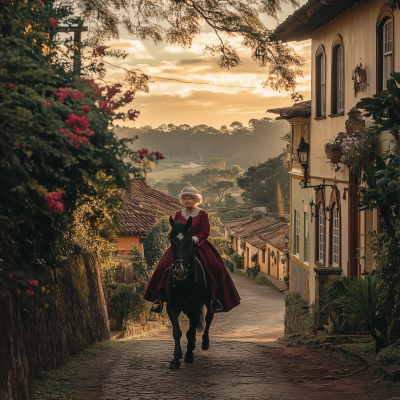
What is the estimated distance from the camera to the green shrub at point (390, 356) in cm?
883

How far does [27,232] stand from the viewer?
355 inches

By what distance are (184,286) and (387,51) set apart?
293 inches

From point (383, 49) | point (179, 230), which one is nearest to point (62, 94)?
point (179, 230)

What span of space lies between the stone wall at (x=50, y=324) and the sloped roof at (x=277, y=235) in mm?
35179

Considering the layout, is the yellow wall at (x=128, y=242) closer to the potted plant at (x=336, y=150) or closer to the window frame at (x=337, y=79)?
the window frame at (x=337, y=79)

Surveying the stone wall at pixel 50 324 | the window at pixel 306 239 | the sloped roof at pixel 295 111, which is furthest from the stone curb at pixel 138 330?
the sloped roof at pixel 295 111

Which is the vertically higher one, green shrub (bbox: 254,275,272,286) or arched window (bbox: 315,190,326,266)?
arched window (bbox: 315,190,326,266)

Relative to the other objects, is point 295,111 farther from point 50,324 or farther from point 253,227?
point 253,227

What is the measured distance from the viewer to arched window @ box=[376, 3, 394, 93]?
45.2 ft

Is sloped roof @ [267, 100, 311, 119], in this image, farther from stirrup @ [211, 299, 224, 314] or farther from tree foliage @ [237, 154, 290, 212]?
tree foliage @ [237, 154, 290, 212]

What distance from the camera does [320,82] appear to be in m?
20.1

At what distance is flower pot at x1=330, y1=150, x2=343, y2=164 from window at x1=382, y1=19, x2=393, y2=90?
2.31m

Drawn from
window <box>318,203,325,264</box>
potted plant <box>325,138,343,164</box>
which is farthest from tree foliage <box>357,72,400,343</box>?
Result: window <box>318,203,325,264</box>

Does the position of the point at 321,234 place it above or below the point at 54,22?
below
